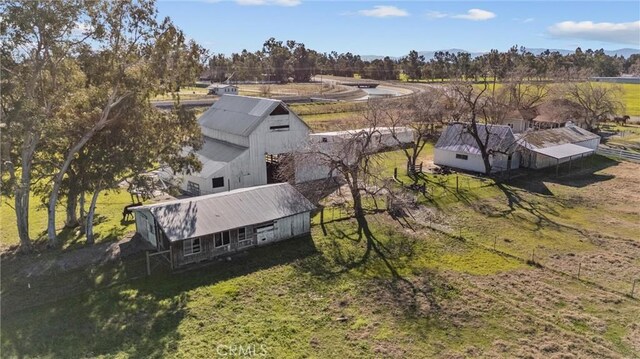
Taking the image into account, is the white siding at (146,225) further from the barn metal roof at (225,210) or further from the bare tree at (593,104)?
the bare tree at (593,104)

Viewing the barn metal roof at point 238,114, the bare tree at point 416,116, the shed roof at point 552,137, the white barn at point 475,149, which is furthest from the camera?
the shed roof at point 552,137

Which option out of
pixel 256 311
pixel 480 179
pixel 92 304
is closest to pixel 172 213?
pixel 92 304

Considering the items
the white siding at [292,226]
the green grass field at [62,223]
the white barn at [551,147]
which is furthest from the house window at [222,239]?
the white barn at [551,147]

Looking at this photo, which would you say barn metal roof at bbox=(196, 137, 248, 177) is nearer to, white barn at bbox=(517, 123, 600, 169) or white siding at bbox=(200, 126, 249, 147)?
white siding at bbox=(200, 126, 249, 147)

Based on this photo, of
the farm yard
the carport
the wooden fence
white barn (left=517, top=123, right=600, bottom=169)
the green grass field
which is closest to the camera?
the farm yard

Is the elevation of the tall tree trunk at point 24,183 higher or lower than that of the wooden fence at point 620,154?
higher

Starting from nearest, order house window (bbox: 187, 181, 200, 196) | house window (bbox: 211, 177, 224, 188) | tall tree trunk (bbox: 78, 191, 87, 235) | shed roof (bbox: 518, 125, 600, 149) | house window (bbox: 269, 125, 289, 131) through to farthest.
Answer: tall tree trunk (bbox: 78, 191, 87, 235)
house window (bbox: 211, 177, 224, 188)
house window (bbox: 187, 181, 200, 196)
house window (bbox: 269, 125, 289, 131)
shed roof (bbox: 518, 125, 600, 149)

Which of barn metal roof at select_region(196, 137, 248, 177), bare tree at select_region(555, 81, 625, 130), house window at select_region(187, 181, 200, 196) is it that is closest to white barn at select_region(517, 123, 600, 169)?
bare tree at select_region(555, 81, 625, 130)
